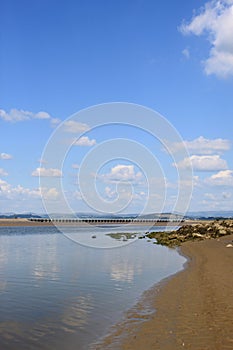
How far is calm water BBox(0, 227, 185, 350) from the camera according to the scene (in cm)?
1164

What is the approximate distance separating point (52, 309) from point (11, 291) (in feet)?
12.7

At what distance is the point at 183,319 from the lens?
512 inches

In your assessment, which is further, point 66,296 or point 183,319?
point 66,296

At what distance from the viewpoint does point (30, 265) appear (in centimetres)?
2656

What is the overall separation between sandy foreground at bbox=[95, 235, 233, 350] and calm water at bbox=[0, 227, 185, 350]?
2.52 feet

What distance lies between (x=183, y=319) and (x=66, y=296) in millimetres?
6008

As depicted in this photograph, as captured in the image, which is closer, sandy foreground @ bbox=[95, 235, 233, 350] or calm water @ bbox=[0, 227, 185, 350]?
sandy foreground @ bbox=[95, 235, 233, 350]

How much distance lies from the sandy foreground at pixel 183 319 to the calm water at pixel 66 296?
77 centimetres

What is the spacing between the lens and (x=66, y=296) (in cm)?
1703

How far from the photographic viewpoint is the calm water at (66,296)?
11.6 meters

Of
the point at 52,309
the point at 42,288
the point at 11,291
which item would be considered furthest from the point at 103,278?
the point at 52,309

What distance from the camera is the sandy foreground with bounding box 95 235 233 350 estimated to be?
34.9 feet

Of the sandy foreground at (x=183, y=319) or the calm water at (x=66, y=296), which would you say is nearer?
the sandy foreground at (x=183, y=319)

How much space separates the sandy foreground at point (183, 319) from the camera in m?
10.6
